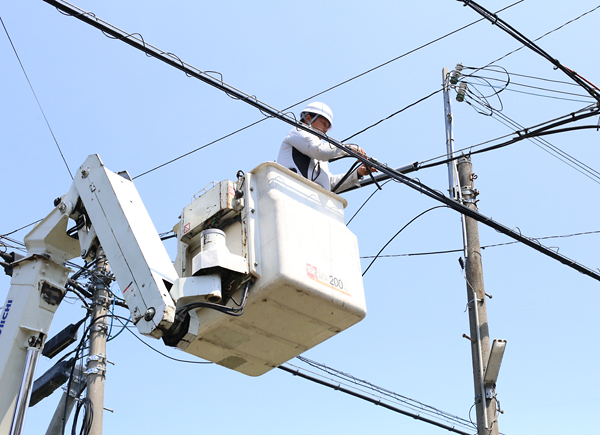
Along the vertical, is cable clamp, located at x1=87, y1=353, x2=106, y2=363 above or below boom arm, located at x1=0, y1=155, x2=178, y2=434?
above

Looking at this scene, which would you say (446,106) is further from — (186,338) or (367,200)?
(186,338)

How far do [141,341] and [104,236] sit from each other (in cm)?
457

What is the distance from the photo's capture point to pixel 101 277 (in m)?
9.22

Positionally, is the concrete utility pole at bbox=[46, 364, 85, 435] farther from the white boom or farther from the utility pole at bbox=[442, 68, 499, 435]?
the utility pole at bbox=[442, 68, 499, 435]

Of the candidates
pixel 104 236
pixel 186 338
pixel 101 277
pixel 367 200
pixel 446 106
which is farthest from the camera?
pixel 446 106

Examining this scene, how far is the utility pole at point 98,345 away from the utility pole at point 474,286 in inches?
158

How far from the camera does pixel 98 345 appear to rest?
29.2ft

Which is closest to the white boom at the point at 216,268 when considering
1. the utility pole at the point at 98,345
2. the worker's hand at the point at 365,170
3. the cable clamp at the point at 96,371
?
the worker's hand at the point at 365,170

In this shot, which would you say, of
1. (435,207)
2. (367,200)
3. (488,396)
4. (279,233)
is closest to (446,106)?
(435,207)

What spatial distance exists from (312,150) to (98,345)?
3.88 meters

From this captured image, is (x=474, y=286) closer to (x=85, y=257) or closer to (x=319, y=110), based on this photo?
(x=319, y=110)

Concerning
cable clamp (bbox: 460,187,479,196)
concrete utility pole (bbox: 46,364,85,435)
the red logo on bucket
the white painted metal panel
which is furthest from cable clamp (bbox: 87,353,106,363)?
cable clamp (bbox: 460,187,479,196)

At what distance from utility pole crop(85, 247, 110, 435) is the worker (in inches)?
111

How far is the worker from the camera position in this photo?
6559mm
